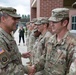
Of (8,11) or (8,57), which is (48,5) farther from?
(8,57)

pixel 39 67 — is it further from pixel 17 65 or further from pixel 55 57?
pixel 17 65

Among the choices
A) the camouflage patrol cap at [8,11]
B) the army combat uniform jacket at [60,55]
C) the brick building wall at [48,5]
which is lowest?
the army combat uniform jacket at [60,55]

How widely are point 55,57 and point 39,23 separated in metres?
1.91

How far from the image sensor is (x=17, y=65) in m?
2.75

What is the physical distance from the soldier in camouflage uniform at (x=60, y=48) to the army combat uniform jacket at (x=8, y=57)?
49 cm

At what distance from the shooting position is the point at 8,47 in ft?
8.70

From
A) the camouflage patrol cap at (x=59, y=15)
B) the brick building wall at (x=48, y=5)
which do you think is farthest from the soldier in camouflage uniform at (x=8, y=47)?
the brick building wall at (x=48, y=5)

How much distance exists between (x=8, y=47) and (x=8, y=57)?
0.42 feet

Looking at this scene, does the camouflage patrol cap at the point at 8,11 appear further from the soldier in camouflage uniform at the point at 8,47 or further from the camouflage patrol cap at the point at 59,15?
the camouflage patrol cap at the point at 59,15

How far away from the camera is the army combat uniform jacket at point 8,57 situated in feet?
8.36

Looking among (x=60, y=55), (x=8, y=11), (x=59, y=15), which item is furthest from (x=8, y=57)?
(x=59, y=15)

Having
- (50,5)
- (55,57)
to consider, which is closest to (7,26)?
(55,57)

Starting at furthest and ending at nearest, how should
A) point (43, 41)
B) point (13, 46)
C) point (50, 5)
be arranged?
1. point (50, 5)
2. point (43, 41)
3. point (13, 46)

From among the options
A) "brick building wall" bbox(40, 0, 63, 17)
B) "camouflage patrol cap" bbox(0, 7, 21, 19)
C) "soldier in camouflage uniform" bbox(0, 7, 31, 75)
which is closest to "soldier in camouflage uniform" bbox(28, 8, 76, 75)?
"soldier in camouflage uniform" bbox(0, 7, 31, 75)
